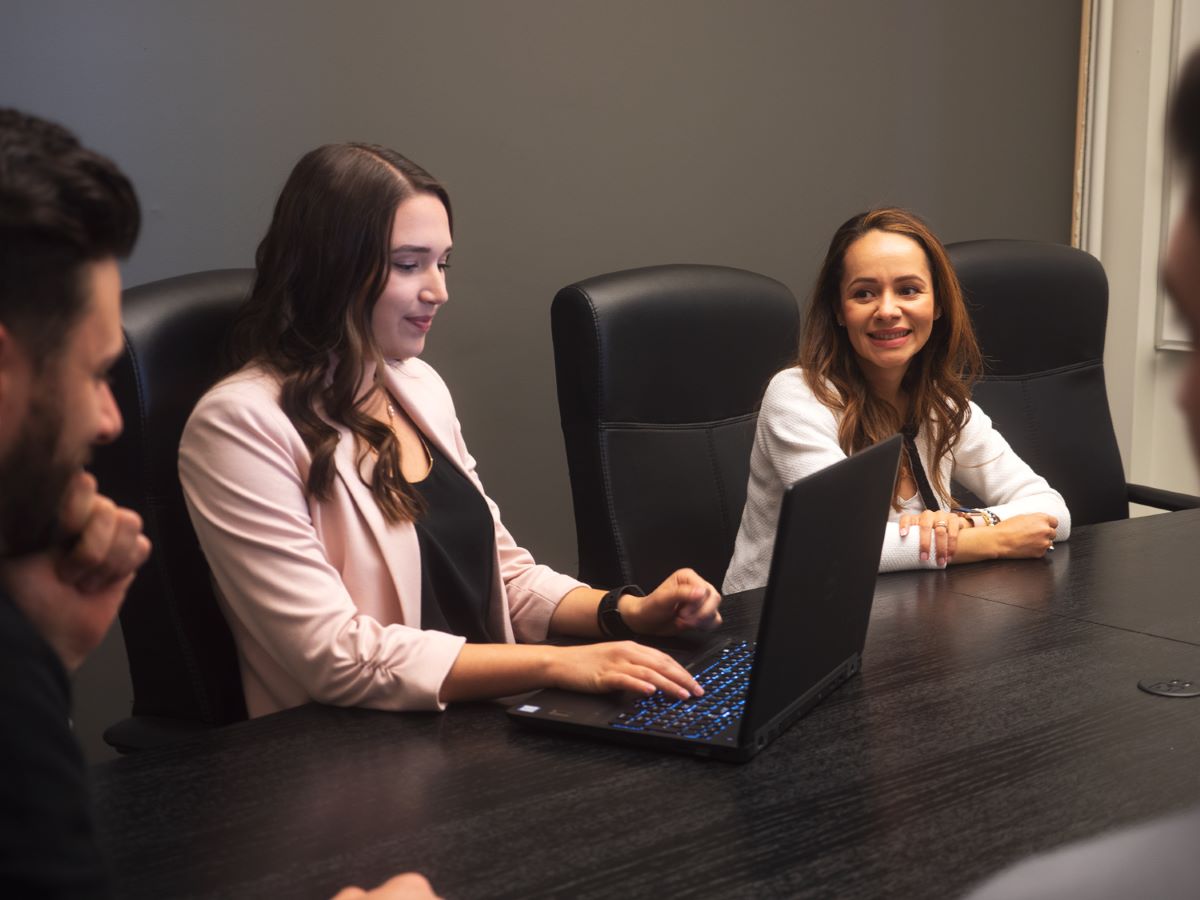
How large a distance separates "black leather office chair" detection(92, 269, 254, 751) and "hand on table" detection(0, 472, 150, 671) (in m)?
0.70

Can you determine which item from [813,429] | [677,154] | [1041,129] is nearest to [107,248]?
[813,429]

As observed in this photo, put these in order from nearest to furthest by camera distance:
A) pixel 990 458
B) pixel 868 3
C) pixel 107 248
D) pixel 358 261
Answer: pixel 107 248 → pixel 358 261 → pixel 990 458 → pixel 868 3

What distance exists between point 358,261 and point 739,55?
168 centimetres

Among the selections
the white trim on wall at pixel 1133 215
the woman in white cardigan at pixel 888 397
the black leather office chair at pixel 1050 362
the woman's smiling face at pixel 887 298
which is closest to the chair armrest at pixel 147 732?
the woman in white cardigan at pixel 888 397

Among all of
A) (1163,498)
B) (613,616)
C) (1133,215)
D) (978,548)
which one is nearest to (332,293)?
(613,616)

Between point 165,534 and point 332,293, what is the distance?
37cm

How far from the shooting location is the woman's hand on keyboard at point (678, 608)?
4.88ft

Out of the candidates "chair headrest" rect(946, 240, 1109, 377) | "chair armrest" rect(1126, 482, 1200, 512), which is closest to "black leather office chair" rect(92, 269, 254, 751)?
"chair headrest" rect(946, 240, 1109, 377)

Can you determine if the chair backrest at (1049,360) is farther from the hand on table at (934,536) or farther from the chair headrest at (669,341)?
the hand on table at (934,536)

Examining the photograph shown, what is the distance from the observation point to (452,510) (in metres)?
1.72

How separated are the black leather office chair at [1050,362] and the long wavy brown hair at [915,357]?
0.83 feet

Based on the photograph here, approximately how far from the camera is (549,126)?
8.96 feet

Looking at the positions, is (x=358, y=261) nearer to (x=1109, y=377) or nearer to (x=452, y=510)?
(x=452, y=510)

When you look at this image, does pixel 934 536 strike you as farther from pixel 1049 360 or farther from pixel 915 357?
pixel 1049 360
